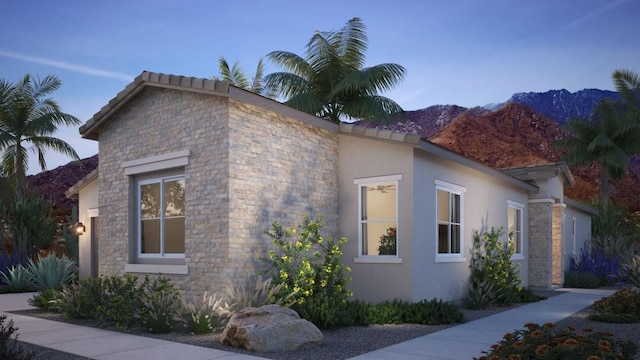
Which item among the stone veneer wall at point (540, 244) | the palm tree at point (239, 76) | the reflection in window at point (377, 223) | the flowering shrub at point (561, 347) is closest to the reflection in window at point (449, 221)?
the reflection in window at point (377, 223)

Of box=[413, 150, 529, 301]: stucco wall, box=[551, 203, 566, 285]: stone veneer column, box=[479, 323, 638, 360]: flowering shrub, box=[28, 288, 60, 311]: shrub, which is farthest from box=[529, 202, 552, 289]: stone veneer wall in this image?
box=[28, 288, 60, 311]: shrub

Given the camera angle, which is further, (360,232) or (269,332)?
(360,232)

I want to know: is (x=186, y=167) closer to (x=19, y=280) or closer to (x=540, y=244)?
(x=19, y=280)

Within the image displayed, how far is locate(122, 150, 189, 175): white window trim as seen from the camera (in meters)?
10.6

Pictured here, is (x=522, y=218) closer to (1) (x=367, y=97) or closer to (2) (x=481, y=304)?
(2) (x=481, y=304)

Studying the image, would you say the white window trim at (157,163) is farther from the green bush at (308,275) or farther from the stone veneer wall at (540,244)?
the stone veneer wall at (540,244)

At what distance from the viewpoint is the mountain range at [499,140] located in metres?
44.0

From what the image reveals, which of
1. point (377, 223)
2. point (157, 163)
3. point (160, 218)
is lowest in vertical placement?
point (377, 223)

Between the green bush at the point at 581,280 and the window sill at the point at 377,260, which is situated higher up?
the window sill at the point at 377,260

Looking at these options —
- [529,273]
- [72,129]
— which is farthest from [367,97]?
[72,129]

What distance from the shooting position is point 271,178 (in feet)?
34.6

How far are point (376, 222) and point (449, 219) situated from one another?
205 centimetres

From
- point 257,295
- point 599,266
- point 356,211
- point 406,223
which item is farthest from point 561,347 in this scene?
point 599,266

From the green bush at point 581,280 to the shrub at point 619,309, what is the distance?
7.59 m
